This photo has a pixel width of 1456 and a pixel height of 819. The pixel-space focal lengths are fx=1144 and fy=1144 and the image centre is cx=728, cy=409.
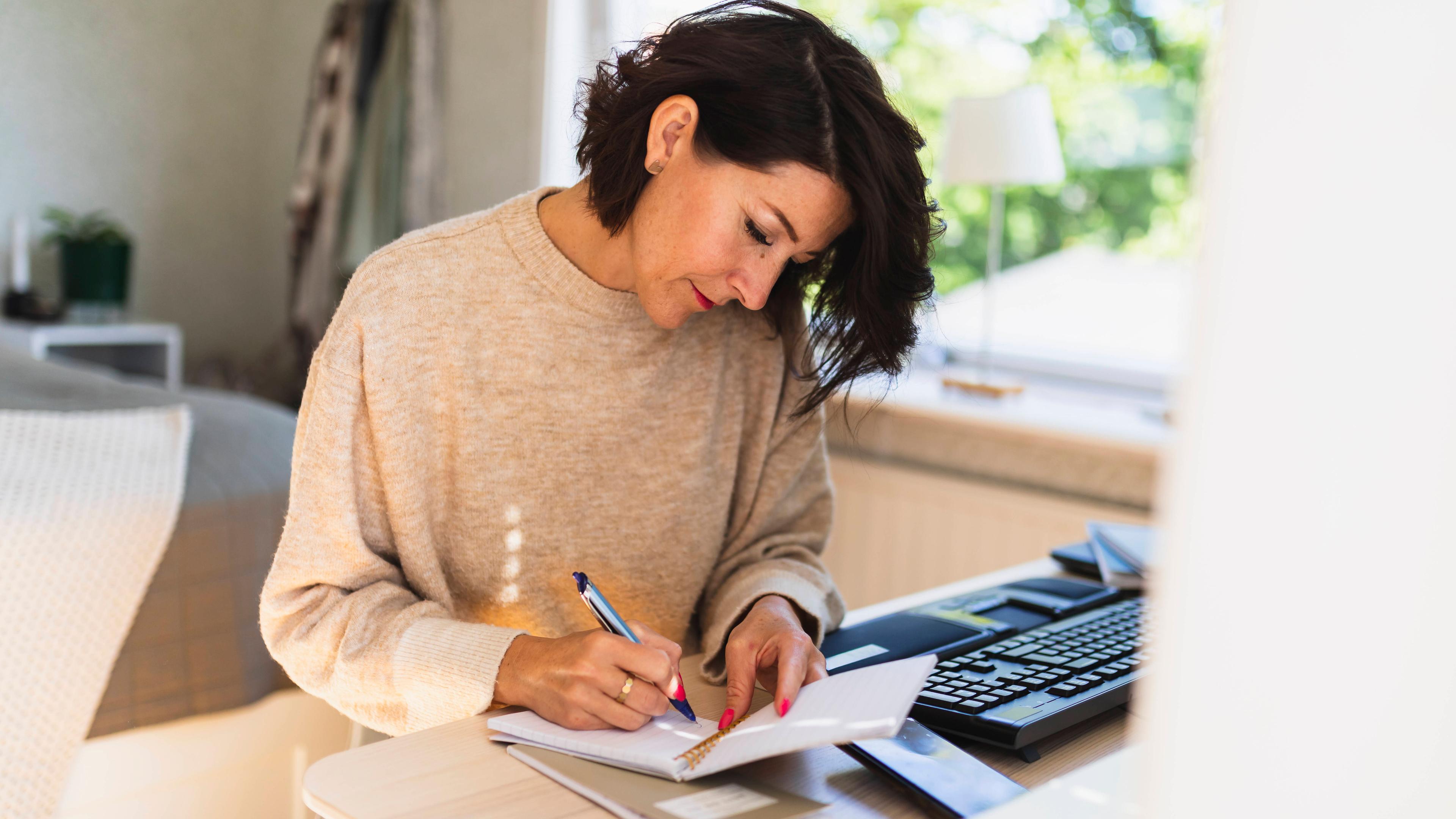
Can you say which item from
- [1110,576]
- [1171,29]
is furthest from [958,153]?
[1110,576]

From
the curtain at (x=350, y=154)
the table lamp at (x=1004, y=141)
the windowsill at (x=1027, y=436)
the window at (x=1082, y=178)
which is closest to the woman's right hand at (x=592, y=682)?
the windowsill at (x=1027, y=436)

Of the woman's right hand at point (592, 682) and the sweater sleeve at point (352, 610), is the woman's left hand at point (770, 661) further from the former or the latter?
the sweater sleeve at point (352, 610)

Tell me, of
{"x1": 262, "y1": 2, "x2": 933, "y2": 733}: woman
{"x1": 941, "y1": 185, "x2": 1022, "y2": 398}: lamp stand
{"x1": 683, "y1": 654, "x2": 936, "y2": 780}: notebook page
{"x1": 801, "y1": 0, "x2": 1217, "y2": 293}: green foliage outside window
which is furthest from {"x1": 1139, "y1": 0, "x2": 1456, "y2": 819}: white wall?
{"x1": 801, "y1": 0, "x2": 1217, "y2": 293}: green foliage outside window

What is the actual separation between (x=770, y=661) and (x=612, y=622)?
138mm

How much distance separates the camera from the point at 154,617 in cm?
153

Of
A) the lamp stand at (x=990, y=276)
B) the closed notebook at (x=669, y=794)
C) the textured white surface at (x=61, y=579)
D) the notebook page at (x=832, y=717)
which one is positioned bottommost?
the textured white surface at (x=61, y=579)

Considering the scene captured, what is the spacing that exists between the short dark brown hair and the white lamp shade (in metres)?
1.06

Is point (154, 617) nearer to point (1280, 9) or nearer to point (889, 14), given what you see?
point (1280, 9)

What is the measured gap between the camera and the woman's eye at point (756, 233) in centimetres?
92

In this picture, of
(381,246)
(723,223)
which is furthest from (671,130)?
(381,246)

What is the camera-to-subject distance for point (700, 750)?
70 cm

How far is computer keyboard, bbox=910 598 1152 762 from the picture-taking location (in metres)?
0.77

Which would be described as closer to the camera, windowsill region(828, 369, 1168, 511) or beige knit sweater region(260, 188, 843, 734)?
beige knit sweater region(260, 188, 843, 734)

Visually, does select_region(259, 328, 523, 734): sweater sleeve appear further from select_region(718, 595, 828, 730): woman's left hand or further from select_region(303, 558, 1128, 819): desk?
select_region(718, 595, 828, 730): woman's left hand
